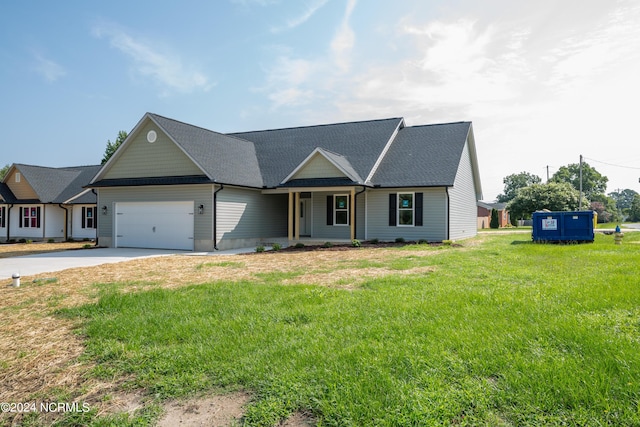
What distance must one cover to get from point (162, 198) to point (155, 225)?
1345 mm

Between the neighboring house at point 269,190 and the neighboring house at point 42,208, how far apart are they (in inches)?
281

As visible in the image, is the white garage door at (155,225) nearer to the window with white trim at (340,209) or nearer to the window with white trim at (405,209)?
the window with white trim at (340,209)

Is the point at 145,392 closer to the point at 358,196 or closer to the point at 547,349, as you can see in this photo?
the point at 547,349

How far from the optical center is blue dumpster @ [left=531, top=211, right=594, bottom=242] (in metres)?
16.8

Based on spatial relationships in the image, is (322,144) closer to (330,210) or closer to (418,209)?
(330,210)

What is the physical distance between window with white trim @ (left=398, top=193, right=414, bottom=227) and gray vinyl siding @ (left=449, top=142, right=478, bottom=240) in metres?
1.84

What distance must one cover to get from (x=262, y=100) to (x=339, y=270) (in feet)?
40.8

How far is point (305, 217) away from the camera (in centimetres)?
2152

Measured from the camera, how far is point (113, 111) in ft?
77.6

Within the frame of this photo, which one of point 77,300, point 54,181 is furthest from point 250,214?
point 54,181

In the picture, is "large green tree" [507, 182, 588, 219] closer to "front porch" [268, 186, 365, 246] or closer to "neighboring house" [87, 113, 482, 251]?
"neighboring house" [87, 113, 482, 251]

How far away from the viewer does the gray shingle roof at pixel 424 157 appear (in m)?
18.1

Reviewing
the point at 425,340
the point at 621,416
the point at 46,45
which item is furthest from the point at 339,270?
the point at 46,45

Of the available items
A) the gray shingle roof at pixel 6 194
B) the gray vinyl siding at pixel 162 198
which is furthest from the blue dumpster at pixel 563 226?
the gray shingle roof at pixel 6 194
